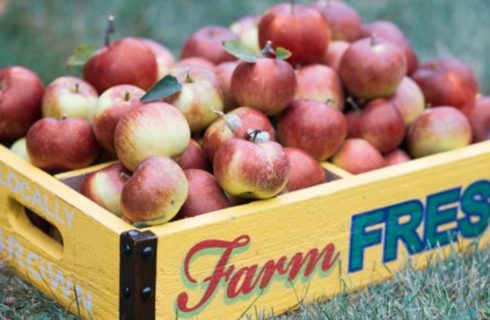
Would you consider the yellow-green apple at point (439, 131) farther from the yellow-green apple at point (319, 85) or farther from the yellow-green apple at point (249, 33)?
the yellow-green apple at point (249, 33)

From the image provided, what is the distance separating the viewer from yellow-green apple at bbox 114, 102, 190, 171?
6.72ft

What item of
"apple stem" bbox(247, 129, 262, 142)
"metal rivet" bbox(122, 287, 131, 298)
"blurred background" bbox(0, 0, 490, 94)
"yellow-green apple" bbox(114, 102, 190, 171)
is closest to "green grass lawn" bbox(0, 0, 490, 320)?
"blurred background" bbox(0, 0, 490, 94)

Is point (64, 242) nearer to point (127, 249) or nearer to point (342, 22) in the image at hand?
point (127, 249)

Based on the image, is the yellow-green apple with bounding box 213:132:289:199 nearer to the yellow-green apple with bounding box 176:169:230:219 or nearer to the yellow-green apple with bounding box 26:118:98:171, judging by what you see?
the yellow-green apple with bounding box 176:169:230:219

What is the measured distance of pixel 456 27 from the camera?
174 inches

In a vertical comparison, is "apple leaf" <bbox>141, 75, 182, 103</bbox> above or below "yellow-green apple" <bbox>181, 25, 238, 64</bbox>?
above

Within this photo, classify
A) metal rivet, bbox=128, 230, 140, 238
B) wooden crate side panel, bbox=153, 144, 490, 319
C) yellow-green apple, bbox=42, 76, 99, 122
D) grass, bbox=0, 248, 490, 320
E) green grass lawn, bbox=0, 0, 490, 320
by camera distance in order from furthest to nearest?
green grass lawn, bbox=0, 0, 490, 320
yellow-green apple, bbox=42, 76, 99, 122
grass, bbox=0, 248, 490, 320
wooden crate side panel, bbox=153, 144, 490, 319
metal rivet, bbox=128, 230, 140, 238

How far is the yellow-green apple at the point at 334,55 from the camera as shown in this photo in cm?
260

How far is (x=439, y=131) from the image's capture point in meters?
2.47

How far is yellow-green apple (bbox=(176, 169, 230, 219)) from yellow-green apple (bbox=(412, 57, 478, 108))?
838 mm

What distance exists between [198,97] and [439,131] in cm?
64

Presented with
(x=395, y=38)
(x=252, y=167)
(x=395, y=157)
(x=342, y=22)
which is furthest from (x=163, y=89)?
(x=395, y=38)

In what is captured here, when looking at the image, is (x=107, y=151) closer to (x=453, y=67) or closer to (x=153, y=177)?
(x=153, y=177)

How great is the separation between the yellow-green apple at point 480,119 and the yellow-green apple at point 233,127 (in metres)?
0.63
